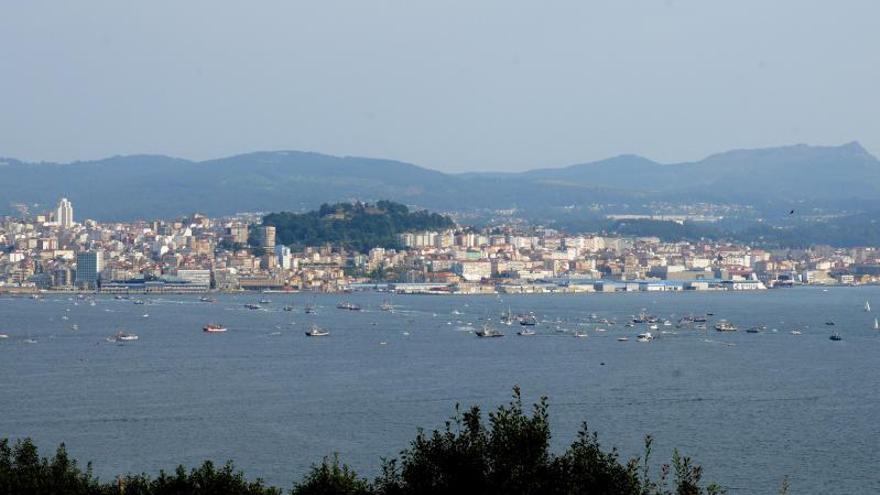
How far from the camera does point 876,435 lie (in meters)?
17.9

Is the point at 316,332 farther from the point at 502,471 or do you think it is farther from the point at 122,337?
the point at 502,471

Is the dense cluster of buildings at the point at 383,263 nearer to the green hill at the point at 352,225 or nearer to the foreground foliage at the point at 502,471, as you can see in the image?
the green hill at the point at 352,225

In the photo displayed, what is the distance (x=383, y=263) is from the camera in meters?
69.2

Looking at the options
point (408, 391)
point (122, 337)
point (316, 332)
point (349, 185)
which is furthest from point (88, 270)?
point (349, 185)

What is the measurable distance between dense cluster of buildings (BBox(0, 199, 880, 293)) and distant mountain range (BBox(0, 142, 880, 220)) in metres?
35.9

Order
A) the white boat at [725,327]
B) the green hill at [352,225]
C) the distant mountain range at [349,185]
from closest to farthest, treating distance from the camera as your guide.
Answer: the white boat at [725,327] → the green hill at [352,225] → the distant mountain range at [349,185]

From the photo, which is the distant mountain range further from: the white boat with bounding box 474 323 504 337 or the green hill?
the white boat with bounding box 474 323 504 337

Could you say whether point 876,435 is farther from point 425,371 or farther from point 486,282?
point 486,282

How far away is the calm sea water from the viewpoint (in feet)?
53.7

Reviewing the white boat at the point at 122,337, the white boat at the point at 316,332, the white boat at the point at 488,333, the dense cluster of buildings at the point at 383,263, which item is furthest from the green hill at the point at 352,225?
the white boat at the point at 122,337

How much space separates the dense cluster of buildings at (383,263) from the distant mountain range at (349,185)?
35890 mm

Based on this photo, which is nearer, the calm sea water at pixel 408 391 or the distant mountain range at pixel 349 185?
the calm sea water at pixel 408 391

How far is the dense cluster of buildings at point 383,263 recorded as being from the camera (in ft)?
204

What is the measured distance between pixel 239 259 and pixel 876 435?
50790 millimetres
